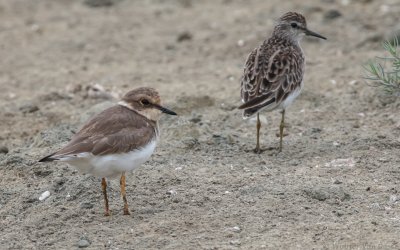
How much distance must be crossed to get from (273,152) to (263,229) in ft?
6.97

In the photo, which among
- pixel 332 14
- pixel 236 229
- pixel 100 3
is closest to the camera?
pixel 236 229

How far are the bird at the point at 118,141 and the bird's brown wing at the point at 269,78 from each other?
1.44 m

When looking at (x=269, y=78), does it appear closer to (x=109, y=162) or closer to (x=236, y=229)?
(x=236, y=229)

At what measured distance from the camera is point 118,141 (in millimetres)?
6367

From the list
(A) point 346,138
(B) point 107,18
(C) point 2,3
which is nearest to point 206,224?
(A) point 346,138

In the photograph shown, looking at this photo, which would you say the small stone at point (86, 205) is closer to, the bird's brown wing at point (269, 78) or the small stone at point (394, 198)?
the bird's brown wing at point (269, 78)

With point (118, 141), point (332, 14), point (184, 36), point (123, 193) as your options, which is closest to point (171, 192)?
point (123, 193)

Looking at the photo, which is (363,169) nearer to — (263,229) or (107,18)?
(263,229)

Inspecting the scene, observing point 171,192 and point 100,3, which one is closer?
point 171,192

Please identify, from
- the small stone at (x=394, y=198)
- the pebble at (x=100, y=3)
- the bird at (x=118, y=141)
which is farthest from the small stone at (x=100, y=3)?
the small stone at (x=394, y=198)

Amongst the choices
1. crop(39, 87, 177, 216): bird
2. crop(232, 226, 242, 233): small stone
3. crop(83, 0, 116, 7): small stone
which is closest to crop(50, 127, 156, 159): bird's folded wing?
crop(39, 87, 177, 216): bird

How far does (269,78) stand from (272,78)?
0.12 feet

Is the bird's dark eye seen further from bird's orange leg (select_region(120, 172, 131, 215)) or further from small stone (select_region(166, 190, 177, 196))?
small stone (select_region(166, 190, 177, 196))

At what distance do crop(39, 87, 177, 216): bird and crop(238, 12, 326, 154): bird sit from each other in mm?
1379
